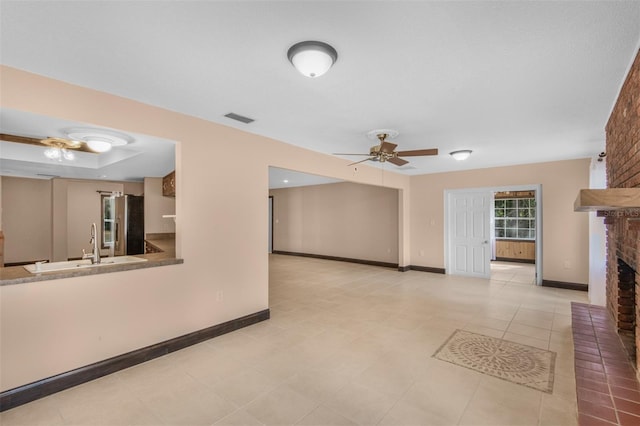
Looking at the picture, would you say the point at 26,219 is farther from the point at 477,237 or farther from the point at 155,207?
the point at 477,237

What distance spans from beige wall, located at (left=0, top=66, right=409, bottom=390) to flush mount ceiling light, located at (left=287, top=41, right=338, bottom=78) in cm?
181

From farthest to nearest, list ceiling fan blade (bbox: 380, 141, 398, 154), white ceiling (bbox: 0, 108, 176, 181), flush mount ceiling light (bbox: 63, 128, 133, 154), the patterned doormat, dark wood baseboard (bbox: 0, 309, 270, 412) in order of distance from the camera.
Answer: ceiling fan blade (bbox: 380, 141, 398, 154), flush mount ceiling light (bbox: 63, 128, 133, 154), white ceiling (bbox: 0, 108, 176, 181), the patterned doormat, dark wood baseboard (bbox: 0, 309, 270, 412)

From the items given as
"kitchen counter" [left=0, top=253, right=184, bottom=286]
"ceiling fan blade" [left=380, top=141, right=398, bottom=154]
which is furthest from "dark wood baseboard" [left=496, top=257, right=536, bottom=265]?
"kitchen counter" [left=0, top=253, right=184, bottom=286]

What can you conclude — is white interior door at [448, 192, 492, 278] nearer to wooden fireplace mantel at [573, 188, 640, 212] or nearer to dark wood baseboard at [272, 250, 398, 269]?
dark wood baseboard at [272, 250, 398, 269]

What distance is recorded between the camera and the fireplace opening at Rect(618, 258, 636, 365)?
2771 mm

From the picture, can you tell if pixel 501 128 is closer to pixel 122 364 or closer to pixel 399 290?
pixel 399 290

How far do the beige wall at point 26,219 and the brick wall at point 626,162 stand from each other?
1085cm

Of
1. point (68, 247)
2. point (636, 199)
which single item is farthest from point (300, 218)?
point (636, 199)

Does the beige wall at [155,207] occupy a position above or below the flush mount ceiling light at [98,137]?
below

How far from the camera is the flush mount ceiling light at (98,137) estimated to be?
2959 mm

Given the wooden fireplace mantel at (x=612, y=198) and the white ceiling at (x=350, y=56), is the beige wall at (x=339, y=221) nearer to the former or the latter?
the white ceiling at (x=350, y=56)

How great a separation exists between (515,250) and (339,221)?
17.6 ft

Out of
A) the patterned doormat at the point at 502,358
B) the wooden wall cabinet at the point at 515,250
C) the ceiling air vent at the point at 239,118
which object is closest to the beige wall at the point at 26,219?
the ceiling air vent at the point at 239,118

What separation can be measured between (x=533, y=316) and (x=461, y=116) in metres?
2.97
